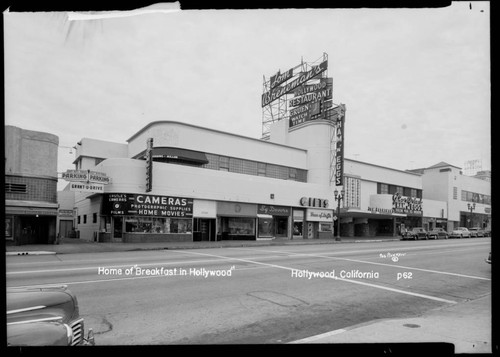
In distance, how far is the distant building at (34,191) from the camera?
Result: 2311cm

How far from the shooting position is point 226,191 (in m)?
33.5

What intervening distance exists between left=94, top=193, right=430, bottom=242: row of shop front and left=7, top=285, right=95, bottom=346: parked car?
25.5m

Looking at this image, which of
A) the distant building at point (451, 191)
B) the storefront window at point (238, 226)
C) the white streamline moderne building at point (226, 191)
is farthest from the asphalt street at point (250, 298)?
the distant building at point (451, 191)

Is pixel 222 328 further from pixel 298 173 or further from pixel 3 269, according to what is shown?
A: pixel 298 173

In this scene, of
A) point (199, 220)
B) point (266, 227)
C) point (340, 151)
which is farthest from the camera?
point (340, 151)

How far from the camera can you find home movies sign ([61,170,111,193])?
25.3m

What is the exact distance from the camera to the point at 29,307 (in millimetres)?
2785

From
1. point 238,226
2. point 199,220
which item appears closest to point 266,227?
point 238,226

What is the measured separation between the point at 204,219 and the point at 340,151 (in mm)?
18254

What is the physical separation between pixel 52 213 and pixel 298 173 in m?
25.8

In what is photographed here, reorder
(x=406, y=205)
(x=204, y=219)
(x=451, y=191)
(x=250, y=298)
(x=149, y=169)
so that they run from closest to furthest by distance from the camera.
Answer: (x=250, y=298)
(x=149, y=169)
(x=204, y=219)
(x=406, y=205)
(x=451, y=191)

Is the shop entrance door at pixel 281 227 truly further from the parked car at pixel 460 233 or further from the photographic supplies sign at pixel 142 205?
the parked car at pixel 460 233

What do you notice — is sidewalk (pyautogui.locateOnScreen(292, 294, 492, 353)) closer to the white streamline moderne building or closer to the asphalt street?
the asphalt street

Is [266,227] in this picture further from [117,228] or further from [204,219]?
[117,228]
